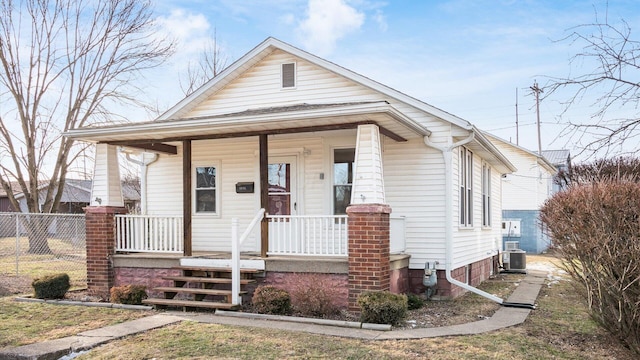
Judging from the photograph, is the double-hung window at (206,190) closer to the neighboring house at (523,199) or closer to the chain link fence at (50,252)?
the chain link fence at (50,252)

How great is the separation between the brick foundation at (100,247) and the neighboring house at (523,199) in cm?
1992

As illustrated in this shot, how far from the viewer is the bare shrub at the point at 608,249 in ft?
19.4

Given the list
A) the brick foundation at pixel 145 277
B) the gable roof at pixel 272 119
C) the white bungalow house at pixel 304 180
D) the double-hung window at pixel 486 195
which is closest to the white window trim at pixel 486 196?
the double-hung window at pixel 486 195

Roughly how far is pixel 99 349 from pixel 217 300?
120 inches

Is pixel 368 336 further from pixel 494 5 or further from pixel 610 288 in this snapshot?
pixel 494 5

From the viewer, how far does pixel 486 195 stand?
15055 millimetres

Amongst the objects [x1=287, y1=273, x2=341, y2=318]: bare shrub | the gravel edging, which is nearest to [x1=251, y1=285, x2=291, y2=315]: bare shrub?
[x1=287, y1=273, x2=341, y2=318]: bare shrub

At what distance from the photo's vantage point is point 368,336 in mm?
7047

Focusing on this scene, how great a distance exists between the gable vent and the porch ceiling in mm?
1898

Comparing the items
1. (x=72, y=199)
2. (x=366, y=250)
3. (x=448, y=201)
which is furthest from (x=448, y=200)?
(x=72, y=199)

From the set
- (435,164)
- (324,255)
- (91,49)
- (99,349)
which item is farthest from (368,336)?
(91,49)

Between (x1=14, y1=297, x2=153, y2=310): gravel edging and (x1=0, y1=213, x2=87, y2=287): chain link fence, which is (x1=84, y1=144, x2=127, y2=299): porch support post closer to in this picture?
(x1=14, y1=297, x2=153, y2=310): gravel edging

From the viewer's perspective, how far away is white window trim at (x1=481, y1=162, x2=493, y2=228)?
14703 mm

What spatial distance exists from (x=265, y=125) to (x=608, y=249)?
5556mm
